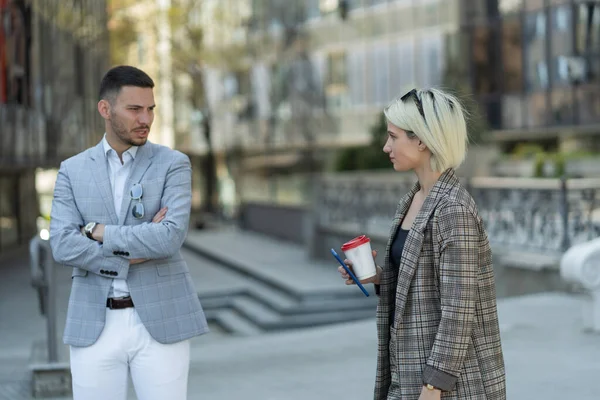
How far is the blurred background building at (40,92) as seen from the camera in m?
22.0

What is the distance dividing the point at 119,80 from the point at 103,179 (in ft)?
1.20

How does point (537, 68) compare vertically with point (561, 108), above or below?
above

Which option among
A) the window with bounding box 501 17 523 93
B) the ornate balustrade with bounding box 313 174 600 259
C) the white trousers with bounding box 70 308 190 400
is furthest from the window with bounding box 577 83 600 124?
the white trousers with bounding box 70 308 190 400

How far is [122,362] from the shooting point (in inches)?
159

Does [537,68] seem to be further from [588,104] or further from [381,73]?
[381,73]

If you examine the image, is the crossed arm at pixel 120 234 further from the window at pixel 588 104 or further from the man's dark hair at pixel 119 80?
the window at pixel 588 104

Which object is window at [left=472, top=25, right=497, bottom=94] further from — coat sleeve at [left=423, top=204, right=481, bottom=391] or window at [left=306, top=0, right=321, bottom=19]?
coat sleeve at [left=423, top=204, right=481, bottom=391]

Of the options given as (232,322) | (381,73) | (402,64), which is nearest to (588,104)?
(402,64)

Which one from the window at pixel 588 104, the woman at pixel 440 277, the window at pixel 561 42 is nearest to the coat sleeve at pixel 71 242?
the woman at pixel 440 277

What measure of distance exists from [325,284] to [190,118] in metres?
46.1

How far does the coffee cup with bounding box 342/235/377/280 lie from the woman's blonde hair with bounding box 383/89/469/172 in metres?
0.37

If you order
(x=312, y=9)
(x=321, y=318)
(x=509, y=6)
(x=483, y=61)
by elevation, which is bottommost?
(x=321, y=318)

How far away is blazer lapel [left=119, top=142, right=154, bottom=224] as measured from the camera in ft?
13.6

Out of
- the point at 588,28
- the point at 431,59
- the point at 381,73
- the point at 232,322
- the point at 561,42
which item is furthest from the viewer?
the point at 381,73
